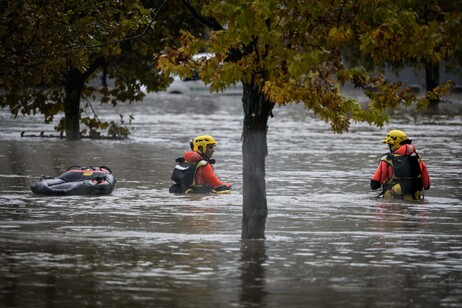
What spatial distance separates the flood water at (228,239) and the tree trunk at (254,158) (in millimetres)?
280

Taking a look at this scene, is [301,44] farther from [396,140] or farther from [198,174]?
[198,174]

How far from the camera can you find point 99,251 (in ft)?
44.5

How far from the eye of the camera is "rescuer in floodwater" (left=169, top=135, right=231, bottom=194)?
65.3 ft

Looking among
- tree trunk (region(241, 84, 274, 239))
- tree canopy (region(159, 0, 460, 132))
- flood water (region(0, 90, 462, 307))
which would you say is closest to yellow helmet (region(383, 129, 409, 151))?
flood water (region(0, 90, 462, 307))

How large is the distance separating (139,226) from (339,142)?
16850 millimetres

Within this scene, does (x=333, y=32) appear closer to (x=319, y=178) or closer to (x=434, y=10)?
(x=434, y=10)

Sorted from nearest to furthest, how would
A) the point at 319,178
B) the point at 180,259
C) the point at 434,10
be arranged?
1. the point at 180,259
2. the point at 434,10
3. the point at 319,178

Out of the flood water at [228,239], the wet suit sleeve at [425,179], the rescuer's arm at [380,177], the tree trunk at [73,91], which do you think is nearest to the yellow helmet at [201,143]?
the flood water at [228,239]

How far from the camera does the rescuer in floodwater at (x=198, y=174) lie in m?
19.9

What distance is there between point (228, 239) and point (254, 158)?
3.17 ft

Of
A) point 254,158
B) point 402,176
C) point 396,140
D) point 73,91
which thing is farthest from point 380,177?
point 73,91

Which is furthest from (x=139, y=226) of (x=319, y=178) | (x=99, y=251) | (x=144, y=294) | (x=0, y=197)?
(x=319, y=178)

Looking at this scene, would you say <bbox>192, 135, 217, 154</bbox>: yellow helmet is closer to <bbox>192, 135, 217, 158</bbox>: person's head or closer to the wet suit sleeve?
<bbox>192, 135, 217, 158</bbox>: person's head

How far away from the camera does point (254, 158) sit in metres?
14.5
